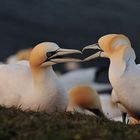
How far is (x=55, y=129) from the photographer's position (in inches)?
262

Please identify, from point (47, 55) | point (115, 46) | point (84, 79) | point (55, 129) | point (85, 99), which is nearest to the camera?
point (55, 129)

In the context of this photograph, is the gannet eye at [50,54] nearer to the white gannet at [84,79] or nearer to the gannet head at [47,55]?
the gannet head at [47,55]

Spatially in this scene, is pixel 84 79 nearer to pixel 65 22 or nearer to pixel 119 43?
pixel 65 22

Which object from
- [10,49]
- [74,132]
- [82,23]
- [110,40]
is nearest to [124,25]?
[82,23]

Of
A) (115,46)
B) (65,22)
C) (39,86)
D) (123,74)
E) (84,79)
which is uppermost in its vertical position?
(65,22)

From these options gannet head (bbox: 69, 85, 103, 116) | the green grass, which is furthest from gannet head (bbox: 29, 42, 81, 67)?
gannet head (bbox: 69, 85, 103, 116)

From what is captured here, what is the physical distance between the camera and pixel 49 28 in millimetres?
26828

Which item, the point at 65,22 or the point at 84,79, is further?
the point at 65,22

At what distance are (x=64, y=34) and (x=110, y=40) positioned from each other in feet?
57.4

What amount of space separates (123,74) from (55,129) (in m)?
1.97

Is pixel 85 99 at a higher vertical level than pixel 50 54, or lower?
higher

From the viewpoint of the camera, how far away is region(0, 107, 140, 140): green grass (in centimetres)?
641

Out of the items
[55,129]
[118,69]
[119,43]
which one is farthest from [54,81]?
[55,129]

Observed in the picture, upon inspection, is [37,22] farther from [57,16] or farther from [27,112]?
[27,112]
